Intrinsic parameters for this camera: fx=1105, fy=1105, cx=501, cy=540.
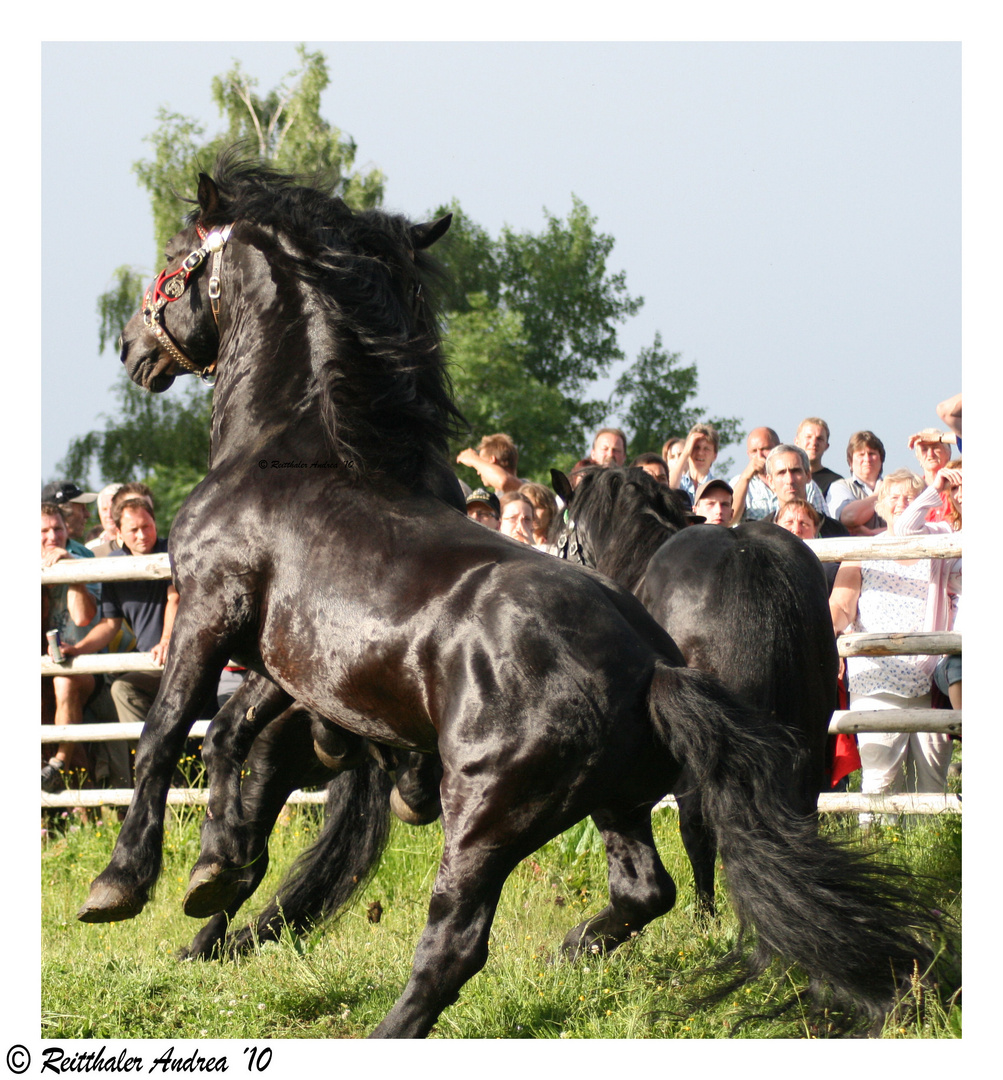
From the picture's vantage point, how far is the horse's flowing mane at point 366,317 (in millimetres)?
3623

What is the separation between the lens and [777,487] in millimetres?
6742

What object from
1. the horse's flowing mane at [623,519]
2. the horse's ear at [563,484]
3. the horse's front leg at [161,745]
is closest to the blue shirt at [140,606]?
the horse's ear at [563,484]

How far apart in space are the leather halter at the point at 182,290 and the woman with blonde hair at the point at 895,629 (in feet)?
13.7

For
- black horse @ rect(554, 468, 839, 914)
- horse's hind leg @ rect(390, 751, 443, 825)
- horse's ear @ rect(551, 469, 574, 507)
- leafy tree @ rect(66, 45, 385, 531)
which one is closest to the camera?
horse's hind leg @ rect(390, 751, 443, 825)

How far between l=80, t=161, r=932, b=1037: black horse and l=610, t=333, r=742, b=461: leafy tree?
35.7 m

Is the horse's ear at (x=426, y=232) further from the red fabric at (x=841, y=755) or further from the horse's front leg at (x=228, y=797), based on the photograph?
the red fabric at (x=841, y=755)

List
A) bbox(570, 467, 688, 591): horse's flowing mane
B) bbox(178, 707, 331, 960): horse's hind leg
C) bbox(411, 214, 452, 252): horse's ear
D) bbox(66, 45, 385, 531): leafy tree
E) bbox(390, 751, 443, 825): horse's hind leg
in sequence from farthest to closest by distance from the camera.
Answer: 1. bbox(66, 45, 385, 531): leafy tree
2. bbox(570, 467, 688, 591): horse's flowing mane
3. bbox(178, 707, 331, 960): horse's hind leg
4. bbox(411, 214, 452, 252): horse's ear
5. bbox(390, 751, 443, 825): horse's hind leg

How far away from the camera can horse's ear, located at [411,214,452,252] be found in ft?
13.3

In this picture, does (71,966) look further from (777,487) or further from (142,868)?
(777,487)

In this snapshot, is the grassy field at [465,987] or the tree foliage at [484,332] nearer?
the grassy field at [465,987]

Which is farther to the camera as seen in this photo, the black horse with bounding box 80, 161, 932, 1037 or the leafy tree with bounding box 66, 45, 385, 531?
the leafy tree with bounding box 66, 45, 385, 531

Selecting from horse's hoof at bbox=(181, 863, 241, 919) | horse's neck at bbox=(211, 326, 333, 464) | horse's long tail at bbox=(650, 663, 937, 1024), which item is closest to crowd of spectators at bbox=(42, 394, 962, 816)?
horse's neck at bbox=(211, 326, 333, 464)

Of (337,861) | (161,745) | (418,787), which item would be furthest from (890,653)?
(161,745)

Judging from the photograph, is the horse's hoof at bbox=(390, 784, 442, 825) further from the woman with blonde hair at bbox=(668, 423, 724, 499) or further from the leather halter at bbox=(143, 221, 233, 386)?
the woman with blonde hair at bbox=(668, 423, 724, 499)
